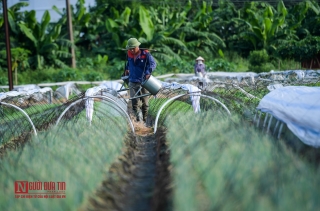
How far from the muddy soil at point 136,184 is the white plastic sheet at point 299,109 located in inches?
50.1

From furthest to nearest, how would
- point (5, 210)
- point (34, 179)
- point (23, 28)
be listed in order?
point (23, 28)
point (34, 179)
point (5, 210)

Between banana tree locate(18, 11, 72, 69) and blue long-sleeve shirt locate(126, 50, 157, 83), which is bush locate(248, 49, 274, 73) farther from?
blue long-sleeve shirt locate(126, 50, 157, 83)

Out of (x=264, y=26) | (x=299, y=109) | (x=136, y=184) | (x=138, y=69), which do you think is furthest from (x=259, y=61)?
(x=136, y=184)

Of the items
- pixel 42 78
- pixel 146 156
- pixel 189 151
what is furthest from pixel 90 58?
pixel 189 151

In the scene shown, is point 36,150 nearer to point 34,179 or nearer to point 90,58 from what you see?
point 34,179

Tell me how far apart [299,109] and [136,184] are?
75.4 inches

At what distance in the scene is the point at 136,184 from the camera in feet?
14.2

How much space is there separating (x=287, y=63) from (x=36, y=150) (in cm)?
2023

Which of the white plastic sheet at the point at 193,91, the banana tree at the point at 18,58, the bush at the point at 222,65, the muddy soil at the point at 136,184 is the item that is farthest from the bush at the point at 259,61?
the muddy soil at the point at 136,184

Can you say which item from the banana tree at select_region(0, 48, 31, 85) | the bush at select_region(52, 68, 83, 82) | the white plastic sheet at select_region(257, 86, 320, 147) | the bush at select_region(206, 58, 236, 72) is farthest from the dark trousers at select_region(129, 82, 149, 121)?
the bush at select_region(206, 58, 236, 72)

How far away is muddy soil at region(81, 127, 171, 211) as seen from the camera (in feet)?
11.0

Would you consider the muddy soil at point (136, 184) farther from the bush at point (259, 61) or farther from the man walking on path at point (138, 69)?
the bush at point (259, 61)

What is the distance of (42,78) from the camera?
885 inches

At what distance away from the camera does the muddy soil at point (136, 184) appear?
3.37 m
